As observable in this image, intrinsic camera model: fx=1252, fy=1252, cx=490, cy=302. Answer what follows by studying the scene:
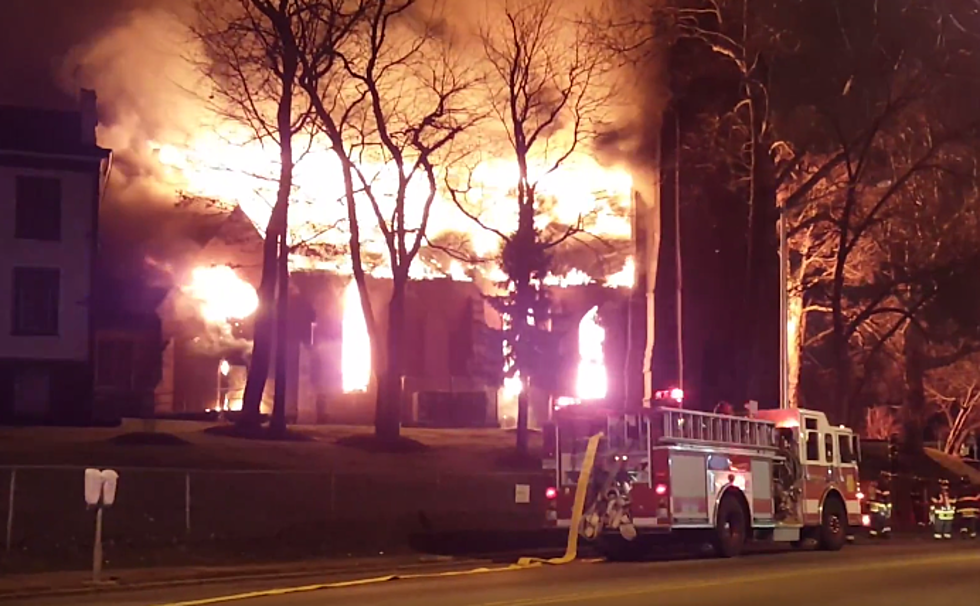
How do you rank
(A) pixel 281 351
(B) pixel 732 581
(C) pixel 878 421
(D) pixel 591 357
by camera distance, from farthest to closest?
(C) pixel 878 421, (D) pixel 591 357, (A) pixel 281 351, (B) pixel 732 581

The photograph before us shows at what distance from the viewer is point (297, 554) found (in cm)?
1952

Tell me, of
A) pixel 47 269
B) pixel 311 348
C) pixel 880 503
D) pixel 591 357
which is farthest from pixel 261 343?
pixel 591 357

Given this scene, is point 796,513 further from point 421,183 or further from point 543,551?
point 421,183

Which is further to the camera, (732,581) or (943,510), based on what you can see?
(943,510)

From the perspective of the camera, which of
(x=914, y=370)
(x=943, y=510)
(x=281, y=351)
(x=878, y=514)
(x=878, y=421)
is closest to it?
(x=878, y=514)

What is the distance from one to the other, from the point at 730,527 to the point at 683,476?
5.60 feet

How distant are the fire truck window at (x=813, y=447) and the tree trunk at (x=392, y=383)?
44.6 ft

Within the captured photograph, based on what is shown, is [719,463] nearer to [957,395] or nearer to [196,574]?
[196,574]

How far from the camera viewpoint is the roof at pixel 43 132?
117 feet

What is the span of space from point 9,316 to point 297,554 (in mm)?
19483

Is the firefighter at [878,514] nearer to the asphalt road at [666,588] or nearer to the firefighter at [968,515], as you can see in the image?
the firefighter at [968,515]

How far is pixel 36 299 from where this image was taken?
36.1 metres

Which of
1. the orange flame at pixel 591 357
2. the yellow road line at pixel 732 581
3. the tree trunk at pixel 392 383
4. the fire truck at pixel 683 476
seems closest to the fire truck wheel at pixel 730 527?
the fire truck at pixel 683 476

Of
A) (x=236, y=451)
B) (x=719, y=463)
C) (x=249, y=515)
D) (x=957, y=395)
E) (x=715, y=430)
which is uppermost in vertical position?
(x=957, y=395)
